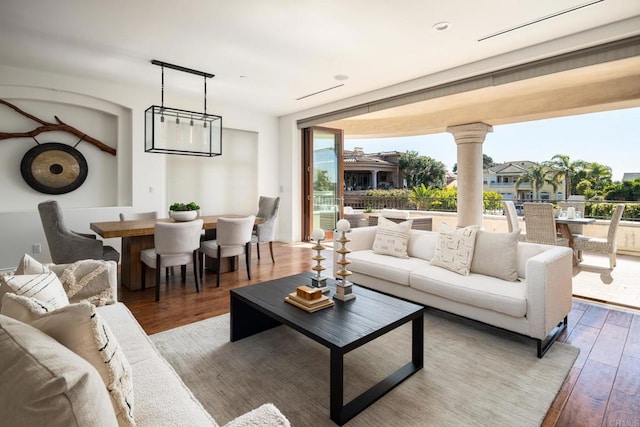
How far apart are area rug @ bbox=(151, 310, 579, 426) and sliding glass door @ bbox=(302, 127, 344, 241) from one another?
4.45 meters

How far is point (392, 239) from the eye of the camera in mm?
3639

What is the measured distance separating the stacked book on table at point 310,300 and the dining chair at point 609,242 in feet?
14.5

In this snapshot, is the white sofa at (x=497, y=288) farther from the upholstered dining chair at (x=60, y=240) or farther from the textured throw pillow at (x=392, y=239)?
the upholstered dining chair at (x=60, y=240)

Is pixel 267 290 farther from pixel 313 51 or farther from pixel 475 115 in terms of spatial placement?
pixel 475 115

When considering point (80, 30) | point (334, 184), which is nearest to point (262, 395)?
A: point (80, 30)

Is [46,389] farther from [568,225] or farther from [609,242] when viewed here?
[568,225]

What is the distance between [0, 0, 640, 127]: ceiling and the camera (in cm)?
289

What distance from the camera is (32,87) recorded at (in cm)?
449

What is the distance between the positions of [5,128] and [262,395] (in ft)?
17.0

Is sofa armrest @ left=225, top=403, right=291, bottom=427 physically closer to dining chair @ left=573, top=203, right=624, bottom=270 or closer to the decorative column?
dining chair @ left=573, top=203, right=624, bottom=270

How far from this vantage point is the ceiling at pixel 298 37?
289cm

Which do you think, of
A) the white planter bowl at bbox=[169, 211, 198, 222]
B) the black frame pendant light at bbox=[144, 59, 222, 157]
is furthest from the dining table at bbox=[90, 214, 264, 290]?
the black frame pendant light at bbox=[144, 59, 222, 157]

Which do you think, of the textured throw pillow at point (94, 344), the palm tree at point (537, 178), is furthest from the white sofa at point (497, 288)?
the palm tree at point (537, 178)

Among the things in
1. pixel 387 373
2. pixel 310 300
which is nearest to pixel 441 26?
pixel 310 300
